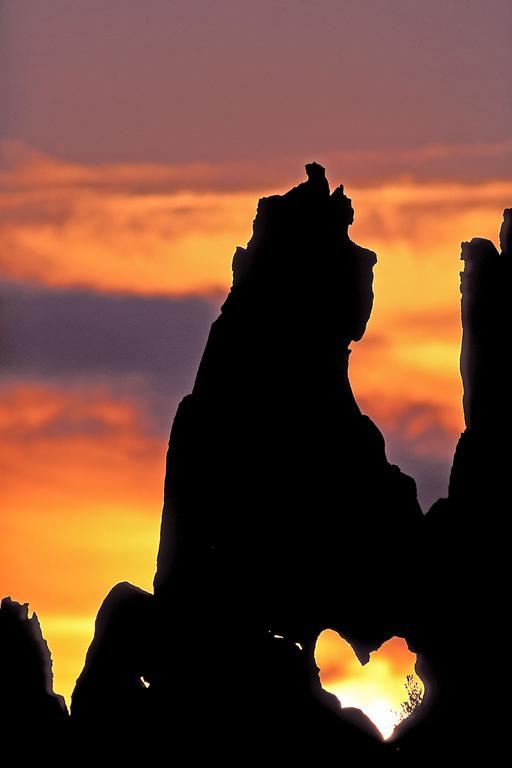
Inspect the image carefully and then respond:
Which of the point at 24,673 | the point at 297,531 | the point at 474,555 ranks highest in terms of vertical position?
the point at 297,531

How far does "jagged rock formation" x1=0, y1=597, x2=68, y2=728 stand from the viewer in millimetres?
92500

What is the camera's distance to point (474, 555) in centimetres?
9138

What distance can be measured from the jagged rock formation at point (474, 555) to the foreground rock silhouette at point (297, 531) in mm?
78

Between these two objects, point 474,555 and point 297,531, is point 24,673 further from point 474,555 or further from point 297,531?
point 474,555

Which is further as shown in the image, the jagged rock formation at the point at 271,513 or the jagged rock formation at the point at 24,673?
the jagged rock formation at the point at 24,673

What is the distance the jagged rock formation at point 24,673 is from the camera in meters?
92.5

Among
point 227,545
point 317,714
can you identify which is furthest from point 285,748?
point 227,545

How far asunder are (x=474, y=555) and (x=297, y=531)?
6965 mm

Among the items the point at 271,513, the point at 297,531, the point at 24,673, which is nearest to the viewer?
the point at 271,513

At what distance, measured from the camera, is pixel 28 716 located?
92375 mm

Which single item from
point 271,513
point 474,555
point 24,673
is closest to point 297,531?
point 271,513

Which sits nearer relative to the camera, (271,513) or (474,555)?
(474,555)

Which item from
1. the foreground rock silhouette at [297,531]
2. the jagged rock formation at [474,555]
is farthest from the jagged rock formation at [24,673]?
the jagged rock formation at [474,555]

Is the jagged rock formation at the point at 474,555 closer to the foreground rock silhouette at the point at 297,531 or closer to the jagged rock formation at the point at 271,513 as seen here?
the foreground rock silhouette at the point at 297,531
